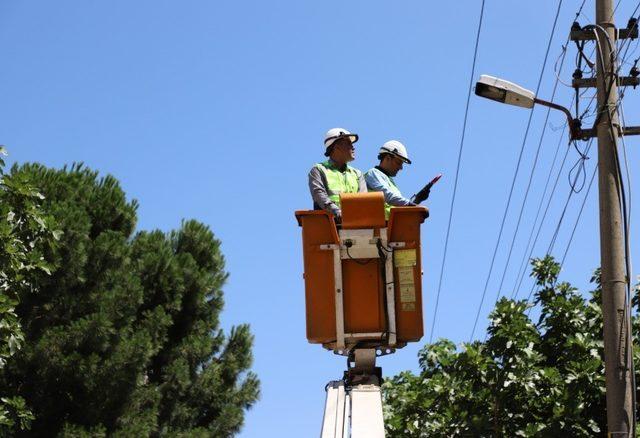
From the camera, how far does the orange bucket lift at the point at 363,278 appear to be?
26.8ft

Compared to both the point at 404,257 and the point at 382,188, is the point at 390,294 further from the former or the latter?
the point at 382,188

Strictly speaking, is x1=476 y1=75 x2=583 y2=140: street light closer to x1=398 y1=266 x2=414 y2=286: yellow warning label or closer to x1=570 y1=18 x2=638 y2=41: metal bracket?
x1=570 y1=18 x2=638 y2=41: metal bracket

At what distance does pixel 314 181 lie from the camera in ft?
28.1

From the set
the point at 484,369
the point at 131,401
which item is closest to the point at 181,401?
the point at 131,401

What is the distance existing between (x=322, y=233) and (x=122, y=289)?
13.2 metres

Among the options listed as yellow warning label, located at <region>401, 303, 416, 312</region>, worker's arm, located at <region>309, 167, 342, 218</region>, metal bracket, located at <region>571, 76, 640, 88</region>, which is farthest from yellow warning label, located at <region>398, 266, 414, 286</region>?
metal bracket, located at <region>571, 76, 640, 88</region>

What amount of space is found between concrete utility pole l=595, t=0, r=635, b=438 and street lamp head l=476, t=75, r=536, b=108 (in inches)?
28.3

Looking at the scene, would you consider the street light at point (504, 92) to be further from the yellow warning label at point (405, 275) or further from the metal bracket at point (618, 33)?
the yellow warning label at point (405, 275)

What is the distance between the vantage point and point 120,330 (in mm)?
20484

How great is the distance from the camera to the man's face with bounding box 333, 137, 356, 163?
8836 millimetres

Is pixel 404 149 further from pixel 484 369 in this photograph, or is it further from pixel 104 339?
pixel 104 339

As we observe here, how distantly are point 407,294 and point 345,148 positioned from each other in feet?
4.58

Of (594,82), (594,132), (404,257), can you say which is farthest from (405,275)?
(594,82)

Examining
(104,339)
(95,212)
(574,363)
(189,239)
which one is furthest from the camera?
(189,239)
